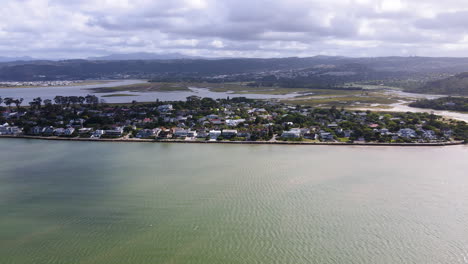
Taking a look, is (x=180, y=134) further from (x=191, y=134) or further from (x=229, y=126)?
(x=229, y=126)

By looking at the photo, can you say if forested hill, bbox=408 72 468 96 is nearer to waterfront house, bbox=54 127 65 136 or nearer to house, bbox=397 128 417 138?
house, bbox=397 128 417 138

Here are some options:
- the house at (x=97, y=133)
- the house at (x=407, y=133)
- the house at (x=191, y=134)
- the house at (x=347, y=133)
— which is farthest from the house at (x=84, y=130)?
the house at (x=407, y=133)

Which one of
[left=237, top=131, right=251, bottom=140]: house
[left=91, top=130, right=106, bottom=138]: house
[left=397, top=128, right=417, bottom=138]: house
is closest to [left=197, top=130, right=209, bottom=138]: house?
[left=237, top=131, right=251, bottom=140]: house

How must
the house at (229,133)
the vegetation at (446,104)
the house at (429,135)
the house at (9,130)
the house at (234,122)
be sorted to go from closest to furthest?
the house at (429,135)
the house at (229,133)
the house at (9,130)
the house at (234,122)
the vegetation at (446,104)

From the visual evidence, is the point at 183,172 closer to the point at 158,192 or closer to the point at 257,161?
the point at 158,192

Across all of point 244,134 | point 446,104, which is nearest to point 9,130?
point 244,134

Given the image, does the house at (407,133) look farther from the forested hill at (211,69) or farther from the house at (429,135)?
the forested hill at (211,69)

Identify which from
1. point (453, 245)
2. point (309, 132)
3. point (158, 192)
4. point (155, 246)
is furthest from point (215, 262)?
point (309, 132)
